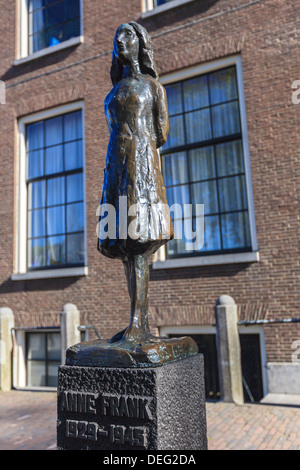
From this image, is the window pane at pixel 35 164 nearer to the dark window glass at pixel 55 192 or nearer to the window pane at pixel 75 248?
the dark window glass at pixel 55 192

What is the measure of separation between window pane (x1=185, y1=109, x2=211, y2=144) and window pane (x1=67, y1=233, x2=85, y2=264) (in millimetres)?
3300

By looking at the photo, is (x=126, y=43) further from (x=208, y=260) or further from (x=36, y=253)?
(x=36, y=253)

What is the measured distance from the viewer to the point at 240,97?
7.60m

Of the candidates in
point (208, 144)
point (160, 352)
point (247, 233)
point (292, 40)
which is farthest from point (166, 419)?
point (292, 40)

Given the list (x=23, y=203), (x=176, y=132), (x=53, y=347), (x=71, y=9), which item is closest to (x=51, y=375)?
(x=53, y=347)

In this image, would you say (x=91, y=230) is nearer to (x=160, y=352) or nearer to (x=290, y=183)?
(x=290, y=183)

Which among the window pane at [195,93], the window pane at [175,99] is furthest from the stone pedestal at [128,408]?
the window pane at [175,99]

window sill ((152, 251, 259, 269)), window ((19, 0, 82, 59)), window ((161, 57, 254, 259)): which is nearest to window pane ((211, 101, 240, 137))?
window ((161, 57, 254, 259))

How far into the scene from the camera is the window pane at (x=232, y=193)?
25.1ft

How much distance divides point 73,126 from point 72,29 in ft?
8.34

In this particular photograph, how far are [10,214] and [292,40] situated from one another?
280 inches

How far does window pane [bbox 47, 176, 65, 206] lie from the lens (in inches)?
376

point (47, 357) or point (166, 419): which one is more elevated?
point (166, 419)

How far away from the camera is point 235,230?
301 inches
